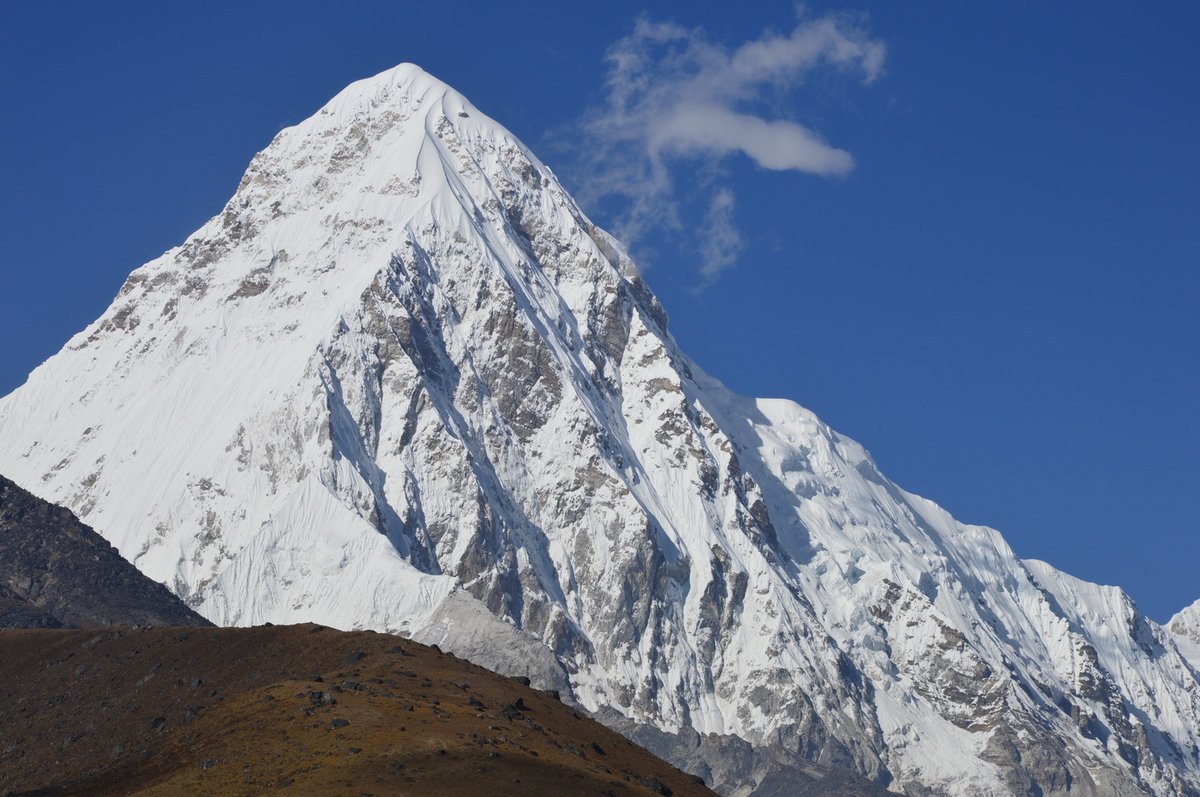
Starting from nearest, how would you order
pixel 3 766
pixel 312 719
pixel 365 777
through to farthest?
pixel 365 777 → pixel 312 719 → pixel 3 766

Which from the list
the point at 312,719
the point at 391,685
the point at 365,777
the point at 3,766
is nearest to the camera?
the point at 365,777

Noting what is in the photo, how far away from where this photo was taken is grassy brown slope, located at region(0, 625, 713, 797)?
15562 centimetres

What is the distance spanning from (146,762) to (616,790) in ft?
124

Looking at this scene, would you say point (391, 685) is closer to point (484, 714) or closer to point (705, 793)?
point (484, 714)

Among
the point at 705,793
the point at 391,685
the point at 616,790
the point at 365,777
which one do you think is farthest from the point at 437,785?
the point at 705,793

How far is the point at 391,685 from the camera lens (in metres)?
181

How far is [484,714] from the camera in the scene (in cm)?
17575

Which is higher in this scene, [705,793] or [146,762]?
[705,793]

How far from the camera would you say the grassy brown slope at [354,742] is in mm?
155625

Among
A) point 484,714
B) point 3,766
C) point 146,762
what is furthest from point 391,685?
point 3,766

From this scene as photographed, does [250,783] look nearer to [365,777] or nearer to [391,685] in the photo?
[365,777]

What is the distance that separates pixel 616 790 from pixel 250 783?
2646 centimetres

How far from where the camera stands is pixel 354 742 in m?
160

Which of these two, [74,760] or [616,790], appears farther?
[74,760]
